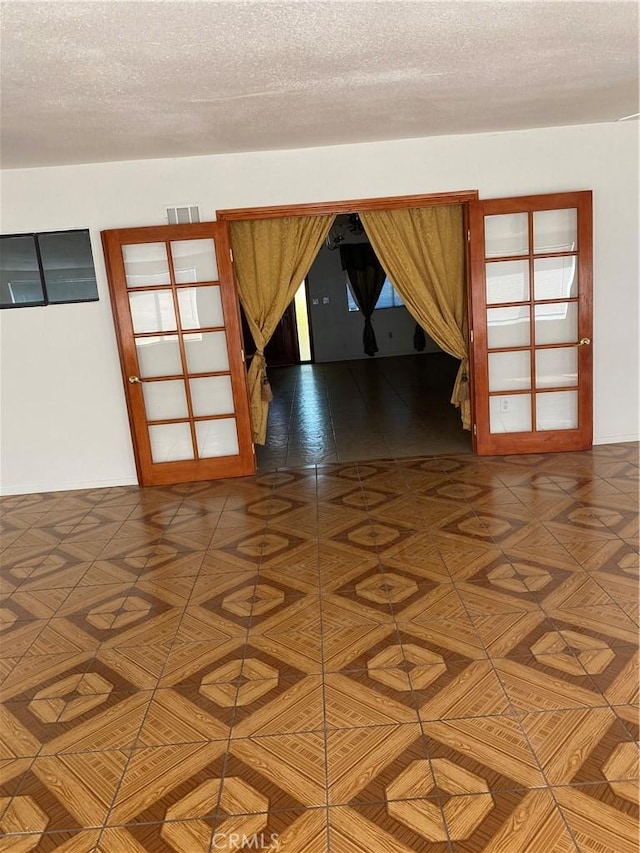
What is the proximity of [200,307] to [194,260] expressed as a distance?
344mm

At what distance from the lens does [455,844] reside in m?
1.67

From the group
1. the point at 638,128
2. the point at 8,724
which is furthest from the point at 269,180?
the point at 8,724

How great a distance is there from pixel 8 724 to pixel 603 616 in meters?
2.37

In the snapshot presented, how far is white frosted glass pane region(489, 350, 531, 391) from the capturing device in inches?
190

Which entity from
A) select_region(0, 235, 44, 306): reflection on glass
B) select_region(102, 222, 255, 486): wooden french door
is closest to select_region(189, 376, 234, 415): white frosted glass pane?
select_region(102, 222, 255, 486): wooden french door

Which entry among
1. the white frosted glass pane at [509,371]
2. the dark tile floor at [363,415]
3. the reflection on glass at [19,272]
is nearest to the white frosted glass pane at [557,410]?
the white frosted glass pane at [509,371]

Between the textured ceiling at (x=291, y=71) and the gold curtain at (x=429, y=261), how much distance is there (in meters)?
0.77

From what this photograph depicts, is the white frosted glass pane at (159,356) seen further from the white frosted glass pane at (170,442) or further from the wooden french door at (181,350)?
the white frosted glass pane at (170,442)

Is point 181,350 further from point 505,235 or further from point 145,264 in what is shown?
point 505,235

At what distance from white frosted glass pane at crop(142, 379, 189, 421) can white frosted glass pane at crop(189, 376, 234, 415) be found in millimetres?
84

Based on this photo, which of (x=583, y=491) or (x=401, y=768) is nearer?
(x=401, y=768)

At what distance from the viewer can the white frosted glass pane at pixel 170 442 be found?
4918 millimetres

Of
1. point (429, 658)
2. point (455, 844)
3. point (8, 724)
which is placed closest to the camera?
point (455, 844)

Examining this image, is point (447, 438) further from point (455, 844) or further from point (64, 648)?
point (455, 844)
